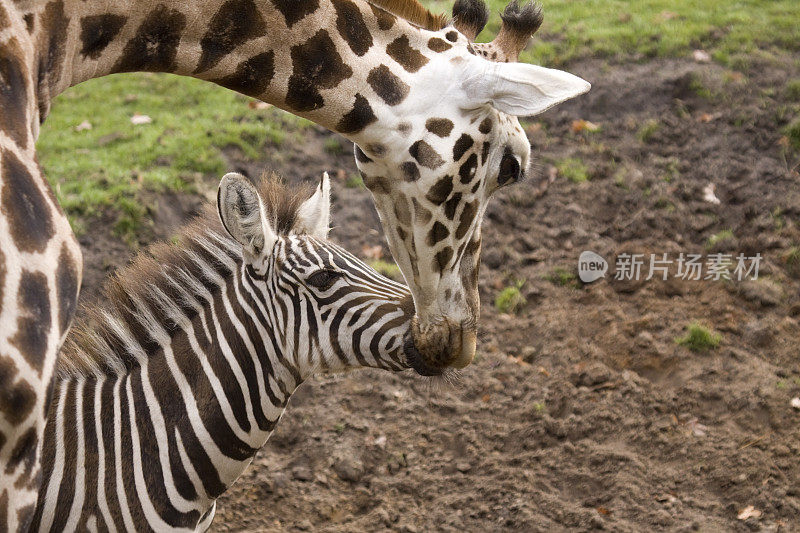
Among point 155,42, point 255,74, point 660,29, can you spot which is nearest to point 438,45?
point 255,74

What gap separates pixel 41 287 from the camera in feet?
9.36

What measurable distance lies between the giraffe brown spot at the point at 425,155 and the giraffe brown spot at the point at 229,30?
2.63 feet

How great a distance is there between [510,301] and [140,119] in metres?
4.84

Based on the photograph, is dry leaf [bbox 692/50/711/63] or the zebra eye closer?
the zebra eye

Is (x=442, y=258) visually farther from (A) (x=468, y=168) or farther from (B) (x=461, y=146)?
(B) (x=461, y=146)

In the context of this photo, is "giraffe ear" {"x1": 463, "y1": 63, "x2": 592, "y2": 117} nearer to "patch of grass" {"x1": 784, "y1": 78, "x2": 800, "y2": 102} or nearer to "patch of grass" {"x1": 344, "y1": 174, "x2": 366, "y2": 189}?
"patch of grass" {"x1": 344, "y1": 174, "x2": 366, "y2": 189}

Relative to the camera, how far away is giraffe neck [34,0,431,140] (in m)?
→ 3.29

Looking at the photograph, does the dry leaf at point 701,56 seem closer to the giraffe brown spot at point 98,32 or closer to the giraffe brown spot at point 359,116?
the giraffe brown spot at point 359,116

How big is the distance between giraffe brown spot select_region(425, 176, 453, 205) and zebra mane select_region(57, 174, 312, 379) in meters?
1.23

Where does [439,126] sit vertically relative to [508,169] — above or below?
above

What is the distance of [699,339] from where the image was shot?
703cm

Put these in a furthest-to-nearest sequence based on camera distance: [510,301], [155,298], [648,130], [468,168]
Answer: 1. [648,130]
2. [510,301]
3. [155,298]
4. [468,168]

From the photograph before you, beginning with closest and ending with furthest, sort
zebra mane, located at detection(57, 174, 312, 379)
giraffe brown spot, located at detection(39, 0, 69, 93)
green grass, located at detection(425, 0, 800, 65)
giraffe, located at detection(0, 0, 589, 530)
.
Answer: giraffe, located at detection(0, 0, 589, 530) → giraffe brown spot, located at detection(39, 0, 69, 93) → zebra mane, located at detection(57, 174, 312, 379) → green grass, located at detection(425, 0, 800, 65)

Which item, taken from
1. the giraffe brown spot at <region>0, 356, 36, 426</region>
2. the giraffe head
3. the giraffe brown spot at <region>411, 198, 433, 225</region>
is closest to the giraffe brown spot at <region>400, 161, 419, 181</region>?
the giraffe head
